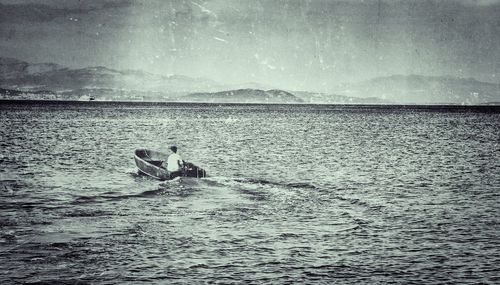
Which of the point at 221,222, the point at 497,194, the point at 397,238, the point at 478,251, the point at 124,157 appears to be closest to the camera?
the point at 478,251

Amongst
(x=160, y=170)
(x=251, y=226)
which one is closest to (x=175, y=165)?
(x=160, y=170)

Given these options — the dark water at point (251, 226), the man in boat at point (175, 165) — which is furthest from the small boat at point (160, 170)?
the dark water at point (251, 226)

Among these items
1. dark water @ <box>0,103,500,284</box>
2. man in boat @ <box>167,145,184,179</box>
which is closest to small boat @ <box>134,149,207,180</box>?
man in boat @ <box>167,145,184,179</box>

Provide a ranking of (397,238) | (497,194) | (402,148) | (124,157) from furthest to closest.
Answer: (402,148) → (124,157) → (497,194) → (397,238)

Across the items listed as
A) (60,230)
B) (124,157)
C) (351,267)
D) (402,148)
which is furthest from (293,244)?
(402,148)

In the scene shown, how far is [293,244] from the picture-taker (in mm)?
22453

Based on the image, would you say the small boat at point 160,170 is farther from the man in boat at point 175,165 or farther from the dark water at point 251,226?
the dark water at point 251,226

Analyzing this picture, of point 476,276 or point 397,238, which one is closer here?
point 476,276

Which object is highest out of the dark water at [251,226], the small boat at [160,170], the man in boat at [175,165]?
the man in boat at [175,165]

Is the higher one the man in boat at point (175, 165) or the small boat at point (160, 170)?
the man in boat at point (175, 165)

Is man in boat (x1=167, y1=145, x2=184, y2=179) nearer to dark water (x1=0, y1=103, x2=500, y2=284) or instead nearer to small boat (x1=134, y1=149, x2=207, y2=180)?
small boat (x1=134, y1=149, x2=207, y2=180)

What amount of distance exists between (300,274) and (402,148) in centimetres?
6346

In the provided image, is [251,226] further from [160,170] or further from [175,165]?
[160,170]

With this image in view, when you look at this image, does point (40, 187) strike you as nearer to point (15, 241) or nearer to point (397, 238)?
point (15, 241)
